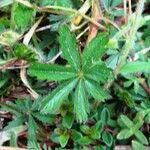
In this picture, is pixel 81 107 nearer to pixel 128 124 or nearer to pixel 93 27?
pixel 128 124

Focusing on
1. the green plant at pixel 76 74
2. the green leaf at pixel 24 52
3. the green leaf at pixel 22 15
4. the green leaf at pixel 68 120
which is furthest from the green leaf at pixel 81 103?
the green leaf at pixel 22 15

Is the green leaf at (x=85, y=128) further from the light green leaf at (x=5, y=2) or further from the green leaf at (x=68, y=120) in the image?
the light green leaf at (x=5, y=2)

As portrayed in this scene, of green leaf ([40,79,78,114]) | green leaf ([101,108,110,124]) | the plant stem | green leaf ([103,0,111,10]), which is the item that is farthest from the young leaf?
green leaf ([103,0,111,10])

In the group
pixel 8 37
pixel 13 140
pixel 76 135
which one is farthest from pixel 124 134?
pixel 8 37

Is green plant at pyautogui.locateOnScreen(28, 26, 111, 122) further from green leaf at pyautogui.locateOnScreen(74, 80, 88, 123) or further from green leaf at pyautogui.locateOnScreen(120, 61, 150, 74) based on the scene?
green leaf at pyautogui.locateOnScreen(120, 61, 150, 74)

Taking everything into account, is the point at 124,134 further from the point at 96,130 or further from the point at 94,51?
the point at 94,51
